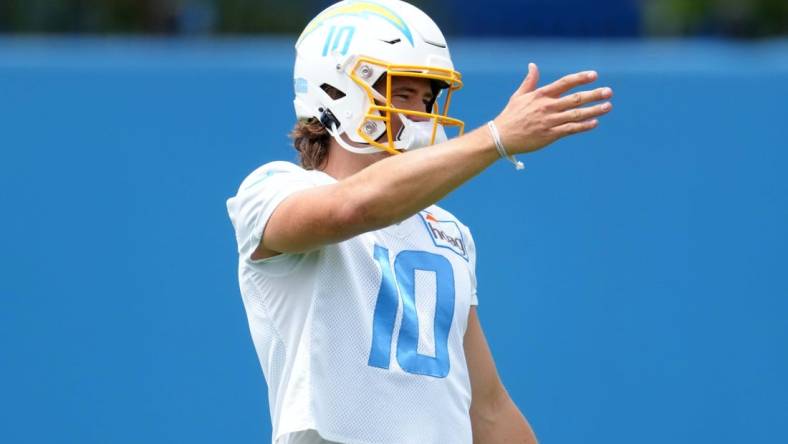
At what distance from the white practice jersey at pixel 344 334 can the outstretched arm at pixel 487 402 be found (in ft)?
0.84

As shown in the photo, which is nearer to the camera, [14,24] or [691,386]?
[691,386]

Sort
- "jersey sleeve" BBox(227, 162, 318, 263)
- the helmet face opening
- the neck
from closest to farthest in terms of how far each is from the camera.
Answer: "jersey sleeve" BBox(227, 162, 318, 263), the helmet face opening, the neck

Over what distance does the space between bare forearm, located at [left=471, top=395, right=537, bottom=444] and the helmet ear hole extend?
750 millimetres

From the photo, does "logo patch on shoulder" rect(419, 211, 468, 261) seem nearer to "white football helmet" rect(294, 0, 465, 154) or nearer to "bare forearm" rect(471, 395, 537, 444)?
"white football helmet" rect(294, 0, 465, 154)

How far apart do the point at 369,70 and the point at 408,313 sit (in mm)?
499

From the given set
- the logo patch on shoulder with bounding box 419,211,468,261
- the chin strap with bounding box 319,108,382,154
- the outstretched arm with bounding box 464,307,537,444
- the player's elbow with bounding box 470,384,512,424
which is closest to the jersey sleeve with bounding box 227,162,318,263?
the chin strap with bounding box 319,108,382,154

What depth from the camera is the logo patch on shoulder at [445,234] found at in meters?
2.83

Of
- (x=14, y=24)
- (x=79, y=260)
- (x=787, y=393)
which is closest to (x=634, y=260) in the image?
(x=787, y=393)

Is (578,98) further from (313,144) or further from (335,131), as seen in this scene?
(313,144)

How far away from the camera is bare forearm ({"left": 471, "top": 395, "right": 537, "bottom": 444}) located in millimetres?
3016

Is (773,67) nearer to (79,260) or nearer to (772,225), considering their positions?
(772,225)

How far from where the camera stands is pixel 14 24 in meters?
5.76

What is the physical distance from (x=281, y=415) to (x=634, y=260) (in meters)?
1.97

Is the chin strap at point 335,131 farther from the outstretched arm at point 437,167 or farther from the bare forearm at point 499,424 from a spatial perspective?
the bare forearm at point 499,424
